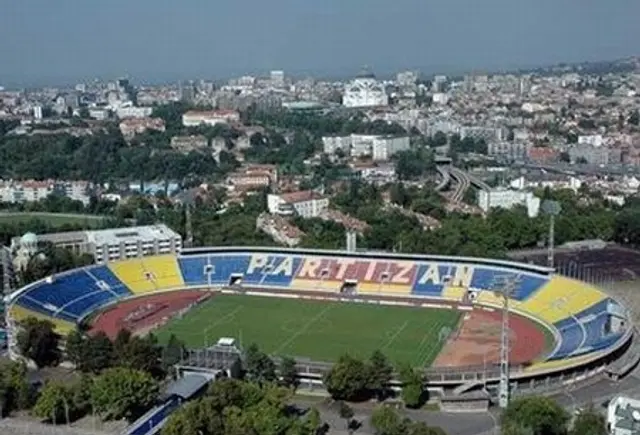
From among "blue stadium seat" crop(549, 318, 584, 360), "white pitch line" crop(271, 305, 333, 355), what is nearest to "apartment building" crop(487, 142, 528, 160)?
"white pitch line" crop(271, 305, 333, 355)

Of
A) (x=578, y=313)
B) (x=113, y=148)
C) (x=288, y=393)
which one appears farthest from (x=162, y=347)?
(x=113, y=148)

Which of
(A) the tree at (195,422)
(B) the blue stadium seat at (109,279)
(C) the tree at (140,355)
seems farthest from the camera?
(B) the blue stadium seat at (109,279)

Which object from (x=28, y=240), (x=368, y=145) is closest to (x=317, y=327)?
(x=28, y=240)

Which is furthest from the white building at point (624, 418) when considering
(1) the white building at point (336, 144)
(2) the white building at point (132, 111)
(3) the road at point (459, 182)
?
(2) the white building at point (132, 111)

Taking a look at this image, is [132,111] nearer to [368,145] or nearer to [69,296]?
[368,145]

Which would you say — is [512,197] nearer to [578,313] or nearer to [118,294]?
[578,313]

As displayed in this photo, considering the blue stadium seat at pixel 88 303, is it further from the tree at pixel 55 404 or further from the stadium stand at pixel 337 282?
the tree at pixel 55 404
